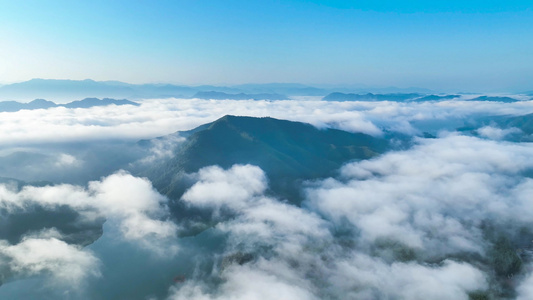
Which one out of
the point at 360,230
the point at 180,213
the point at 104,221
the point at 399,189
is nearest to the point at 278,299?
the point at 360,230

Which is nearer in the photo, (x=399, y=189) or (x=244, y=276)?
(x=244, y=276)

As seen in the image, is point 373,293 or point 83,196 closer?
point 373,293

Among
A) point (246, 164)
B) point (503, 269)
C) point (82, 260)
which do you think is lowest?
point (82, 260)

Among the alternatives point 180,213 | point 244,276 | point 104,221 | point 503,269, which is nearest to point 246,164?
point 180,213

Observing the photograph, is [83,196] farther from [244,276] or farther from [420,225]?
[420,225]

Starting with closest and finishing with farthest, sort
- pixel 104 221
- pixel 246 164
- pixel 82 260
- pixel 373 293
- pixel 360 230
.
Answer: pixel 373 293 → pixel 82 260 → pixel 360 230 → pixel 104 221 → pixel 246 164

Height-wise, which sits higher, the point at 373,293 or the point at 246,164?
the point at 246,164

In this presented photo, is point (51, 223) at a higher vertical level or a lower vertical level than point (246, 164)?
lower

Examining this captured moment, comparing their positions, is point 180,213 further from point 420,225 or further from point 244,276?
point 420,225

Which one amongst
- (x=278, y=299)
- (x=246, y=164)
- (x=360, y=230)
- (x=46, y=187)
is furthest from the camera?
(x=246, y=164)
